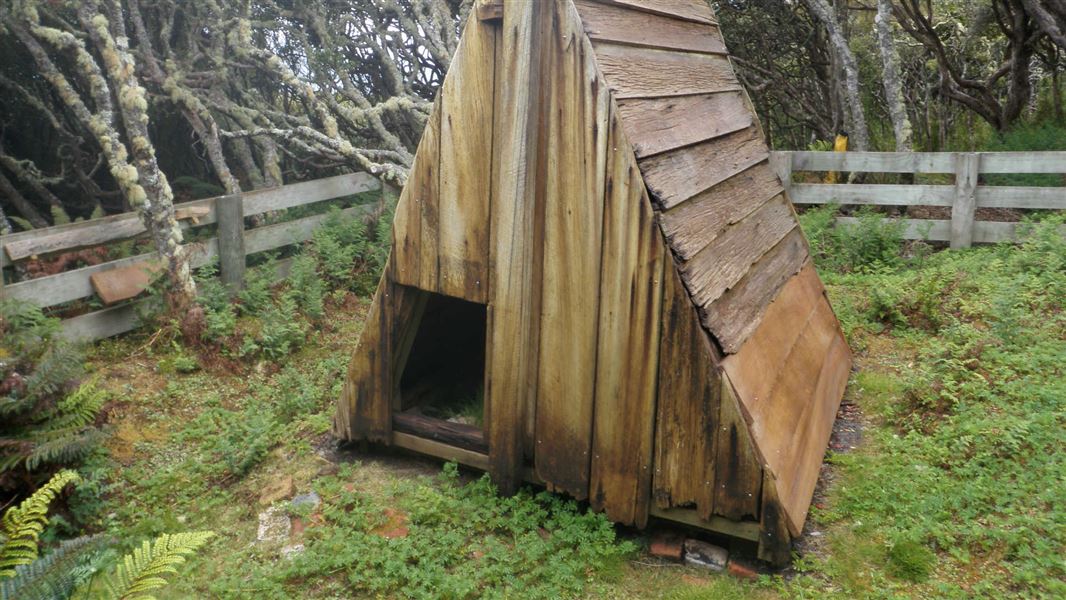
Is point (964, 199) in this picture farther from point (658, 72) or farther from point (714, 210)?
point (658, 72)

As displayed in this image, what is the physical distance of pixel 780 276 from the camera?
5.07 meters

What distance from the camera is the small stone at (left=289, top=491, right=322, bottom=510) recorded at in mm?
4480

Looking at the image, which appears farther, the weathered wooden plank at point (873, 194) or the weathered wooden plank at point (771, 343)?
the weathered wooden plank at point (873, 194)

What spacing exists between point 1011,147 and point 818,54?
5.03 metres

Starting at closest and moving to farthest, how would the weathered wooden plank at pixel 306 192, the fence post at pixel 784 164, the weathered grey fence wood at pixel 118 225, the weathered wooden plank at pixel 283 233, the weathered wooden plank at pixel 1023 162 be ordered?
1. the weathered grey fence wood at pixel 118 225
2. the weathered wooden plank at pixel 306 192
3. the weathered wooden plank at pixel 283 233
4. the weathered wooden plank at pixel 1023 162
5. the fence post at pixel 784 164

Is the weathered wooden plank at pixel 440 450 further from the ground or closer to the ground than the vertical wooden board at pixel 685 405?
closer to the ground

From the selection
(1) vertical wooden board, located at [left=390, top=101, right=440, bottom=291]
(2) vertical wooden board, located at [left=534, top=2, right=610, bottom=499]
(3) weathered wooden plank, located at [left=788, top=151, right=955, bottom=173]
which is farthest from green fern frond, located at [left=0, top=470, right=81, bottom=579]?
(3) weathered wooden plank, located at [left=788, top=151, right=955, bottom=173]

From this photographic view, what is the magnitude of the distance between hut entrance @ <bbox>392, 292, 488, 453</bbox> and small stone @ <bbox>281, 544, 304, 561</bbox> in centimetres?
99

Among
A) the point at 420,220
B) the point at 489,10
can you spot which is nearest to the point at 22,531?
the point at 420,220

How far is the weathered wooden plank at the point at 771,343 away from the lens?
3875 millimetres

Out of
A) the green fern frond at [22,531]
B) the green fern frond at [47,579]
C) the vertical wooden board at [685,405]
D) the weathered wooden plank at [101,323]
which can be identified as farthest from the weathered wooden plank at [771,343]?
the weathered wooden plank at [101,323]

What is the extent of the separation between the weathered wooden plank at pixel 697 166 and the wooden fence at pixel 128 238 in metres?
4.99

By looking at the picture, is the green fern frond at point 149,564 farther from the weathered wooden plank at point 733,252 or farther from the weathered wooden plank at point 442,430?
the weathered wooden plank at point 733,252

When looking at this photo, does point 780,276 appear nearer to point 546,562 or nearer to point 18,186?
point 546,562
